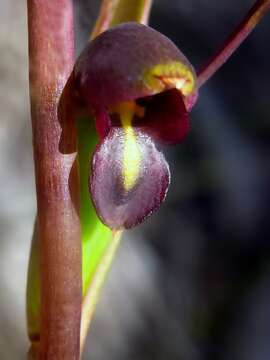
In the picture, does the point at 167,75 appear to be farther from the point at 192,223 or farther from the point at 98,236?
the point at 192,223

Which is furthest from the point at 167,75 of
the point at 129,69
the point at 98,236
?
the point at 98,236

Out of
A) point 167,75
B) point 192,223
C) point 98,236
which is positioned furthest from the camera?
point 192,223

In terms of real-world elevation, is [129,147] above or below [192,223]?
above

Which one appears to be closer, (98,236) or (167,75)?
(167,75)

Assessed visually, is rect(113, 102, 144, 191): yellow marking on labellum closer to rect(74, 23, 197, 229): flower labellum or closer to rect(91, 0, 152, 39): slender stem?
rect(74, 23, 197, 229): flower labellum

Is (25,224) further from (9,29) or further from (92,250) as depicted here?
(92,250)

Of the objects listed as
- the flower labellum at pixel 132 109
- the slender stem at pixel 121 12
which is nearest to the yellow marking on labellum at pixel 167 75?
the flower labellum at pixel 132 109

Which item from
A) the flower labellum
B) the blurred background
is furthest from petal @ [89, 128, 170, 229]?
the blurred background

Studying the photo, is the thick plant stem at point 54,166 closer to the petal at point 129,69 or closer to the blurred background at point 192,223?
the petal at point 129,69
